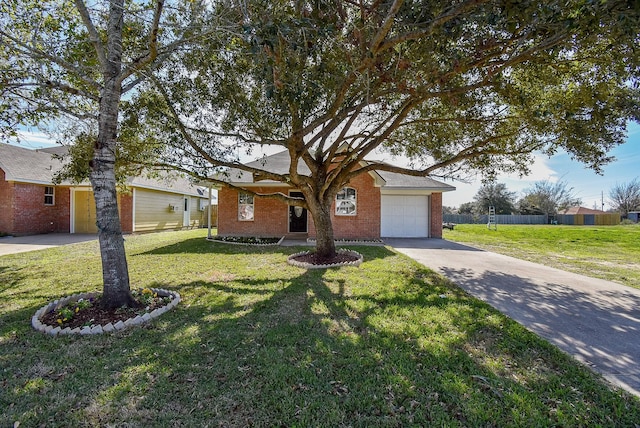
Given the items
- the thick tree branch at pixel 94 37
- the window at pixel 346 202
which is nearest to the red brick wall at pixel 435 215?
the window at pixel 346 202

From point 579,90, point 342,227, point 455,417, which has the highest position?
point 579,90

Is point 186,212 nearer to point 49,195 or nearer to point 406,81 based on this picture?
point 49,195

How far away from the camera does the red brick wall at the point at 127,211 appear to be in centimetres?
1523

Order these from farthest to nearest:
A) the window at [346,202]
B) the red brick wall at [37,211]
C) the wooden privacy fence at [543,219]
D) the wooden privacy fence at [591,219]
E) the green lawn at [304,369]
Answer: the wooden privacy fence at [591,219]
the wooden privacy fence at [543,219]
the red brick wall at [37,211]
the window at [346,202]
the green lawn at [304,369]

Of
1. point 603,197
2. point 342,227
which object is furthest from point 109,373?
point 603,197

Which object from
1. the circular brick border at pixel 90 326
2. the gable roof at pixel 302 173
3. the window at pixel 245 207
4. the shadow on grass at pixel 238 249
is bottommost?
the circular brick border at pixel 90 326

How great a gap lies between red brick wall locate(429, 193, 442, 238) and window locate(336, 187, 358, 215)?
443cm

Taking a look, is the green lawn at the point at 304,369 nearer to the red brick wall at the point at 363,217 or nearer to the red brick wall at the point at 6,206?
the red brick wall at the point at 363,217

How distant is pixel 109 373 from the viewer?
279cm

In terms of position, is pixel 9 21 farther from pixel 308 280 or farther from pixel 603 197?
pixel 603 197

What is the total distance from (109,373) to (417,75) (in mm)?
6402

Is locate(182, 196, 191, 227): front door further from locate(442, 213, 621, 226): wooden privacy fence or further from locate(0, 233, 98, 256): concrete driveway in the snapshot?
locate(442, 213, 621, 226): wooden privacy fence

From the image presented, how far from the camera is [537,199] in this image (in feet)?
128

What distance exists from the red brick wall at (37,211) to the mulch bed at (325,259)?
48.0ft
